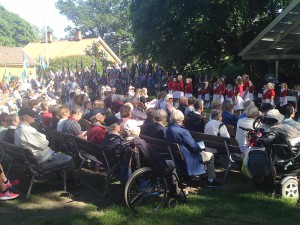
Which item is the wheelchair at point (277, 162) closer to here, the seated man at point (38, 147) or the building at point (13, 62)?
the seated man at point (38, 147)

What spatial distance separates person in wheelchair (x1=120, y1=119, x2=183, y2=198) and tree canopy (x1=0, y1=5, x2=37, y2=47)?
81924 mm

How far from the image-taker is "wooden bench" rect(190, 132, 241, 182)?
7012 mm

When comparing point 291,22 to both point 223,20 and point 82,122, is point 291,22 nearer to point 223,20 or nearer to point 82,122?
point 223,20

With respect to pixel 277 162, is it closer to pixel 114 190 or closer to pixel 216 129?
pixel 216 129

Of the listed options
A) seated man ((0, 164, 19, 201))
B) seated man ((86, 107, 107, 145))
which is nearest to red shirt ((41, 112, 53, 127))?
seated man ((86, 107, 107, 145))

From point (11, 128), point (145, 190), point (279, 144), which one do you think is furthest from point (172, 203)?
point (11, 128)

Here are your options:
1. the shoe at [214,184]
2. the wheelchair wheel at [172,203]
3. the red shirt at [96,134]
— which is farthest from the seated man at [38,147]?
the shoe at [214,184]

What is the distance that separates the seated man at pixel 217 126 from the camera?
7.61 meters

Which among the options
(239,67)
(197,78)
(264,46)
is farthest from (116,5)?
(264,46)

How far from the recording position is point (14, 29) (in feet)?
287

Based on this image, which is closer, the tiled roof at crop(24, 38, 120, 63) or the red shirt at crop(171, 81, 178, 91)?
the red shirt at crop(171, 81, 178, 91)

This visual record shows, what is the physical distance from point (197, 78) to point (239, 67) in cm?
686

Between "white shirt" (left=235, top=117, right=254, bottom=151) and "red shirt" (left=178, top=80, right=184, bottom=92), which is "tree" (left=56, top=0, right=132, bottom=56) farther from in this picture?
"white shirt" (left=235, top=117, right=254, bottom=151)

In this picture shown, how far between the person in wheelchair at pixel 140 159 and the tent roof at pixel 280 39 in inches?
432
